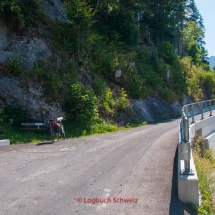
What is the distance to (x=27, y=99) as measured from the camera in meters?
15.5

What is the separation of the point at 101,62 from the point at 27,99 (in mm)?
9138

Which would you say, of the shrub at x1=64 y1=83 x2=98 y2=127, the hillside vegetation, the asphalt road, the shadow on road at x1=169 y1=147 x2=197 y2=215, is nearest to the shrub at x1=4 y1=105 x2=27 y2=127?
the hillside vegetation

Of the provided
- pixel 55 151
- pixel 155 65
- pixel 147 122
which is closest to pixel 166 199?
pixel 55 151

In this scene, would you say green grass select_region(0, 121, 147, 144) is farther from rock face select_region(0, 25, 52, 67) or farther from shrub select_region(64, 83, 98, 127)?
rock face select_region(0, 25, 52, 67)

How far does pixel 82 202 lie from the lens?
585 centimetres

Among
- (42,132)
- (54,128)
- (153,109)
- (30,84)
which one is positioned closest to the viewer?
(54,128)

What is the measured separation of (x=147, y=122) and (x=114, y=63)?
5.38 m

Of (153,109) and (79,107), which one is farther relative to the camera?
(153,109)

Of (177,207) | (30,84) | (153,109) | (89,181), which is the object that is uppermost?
(30,84)

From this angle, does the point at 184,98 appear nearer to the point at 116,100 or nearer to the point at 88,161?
the point at 116,100

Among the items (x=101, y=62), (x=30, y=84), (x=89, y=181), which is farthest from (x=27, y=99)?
(x=89, y=181)

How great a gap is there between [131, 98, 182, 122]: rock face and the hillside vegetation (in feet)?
2.56

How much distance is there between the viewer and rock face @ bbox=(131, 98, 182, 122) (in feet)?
82.2

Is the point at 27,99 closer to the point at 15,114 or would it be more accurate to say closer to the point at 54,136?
the point at 15,114
